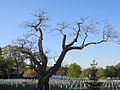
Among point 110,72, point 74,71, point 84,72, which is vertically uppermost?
point 74,71

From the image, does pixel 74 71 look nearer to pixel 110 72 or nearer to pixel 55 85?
pixel 110 72

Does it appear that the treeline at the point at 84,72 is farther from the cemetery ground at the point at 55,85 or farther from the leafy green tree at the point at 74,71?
the cemetery ground at the point at 55,85

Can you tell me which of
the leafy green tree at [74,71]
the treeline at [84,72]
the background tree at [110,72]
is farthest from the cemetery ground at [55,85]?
the background tree at [110,72]

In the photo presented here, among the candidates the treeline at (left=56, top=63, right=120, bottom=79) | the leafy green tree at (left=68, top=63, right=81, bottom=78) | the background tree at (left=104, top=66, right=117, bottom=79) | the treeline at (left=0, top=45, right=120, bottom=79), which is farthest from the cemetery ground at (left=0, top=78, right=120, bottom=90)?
the background tree at (left=104, top=66, right=117, bottom=79)

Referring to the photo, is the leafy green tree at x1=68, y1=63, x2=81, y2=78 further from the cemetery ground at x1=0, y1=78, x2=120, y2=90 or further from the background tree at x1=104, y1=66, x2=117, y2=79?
the cemetery ground at x1=0, y1=78, x2=120, y2=90

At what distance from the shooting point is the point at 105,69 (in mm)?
71062

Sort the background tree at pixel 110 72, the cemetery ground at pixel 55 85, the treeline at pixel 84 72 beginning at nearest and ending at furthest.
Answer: the cemetery ground at pixel 55 85 < the treeline at pixel 84 72 < the background tree at pixel 110 72

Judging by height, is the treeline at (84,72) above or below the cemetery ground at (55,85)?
below

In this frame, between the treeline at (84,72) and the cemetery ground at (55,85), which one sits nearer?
the cemetery ground at (55,85)

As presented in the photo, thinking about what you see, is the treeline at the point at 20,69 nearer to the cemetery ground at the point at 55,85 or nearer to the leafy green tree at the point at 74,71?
the leafy green tree at the point at 74,71

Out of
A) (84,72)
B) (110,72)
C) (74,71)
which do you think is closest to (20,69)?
(74,71)

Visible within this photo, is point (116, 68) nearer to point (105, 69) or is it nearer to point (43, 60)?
point (105, 69)

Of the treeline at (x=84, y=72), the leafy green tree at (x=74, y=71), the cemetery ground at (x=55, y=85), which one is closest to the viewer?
the cemetery ground at (x=55, y=85)

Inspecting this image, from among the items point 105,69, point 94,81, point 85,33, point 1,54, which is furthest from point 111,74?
point 94,81
